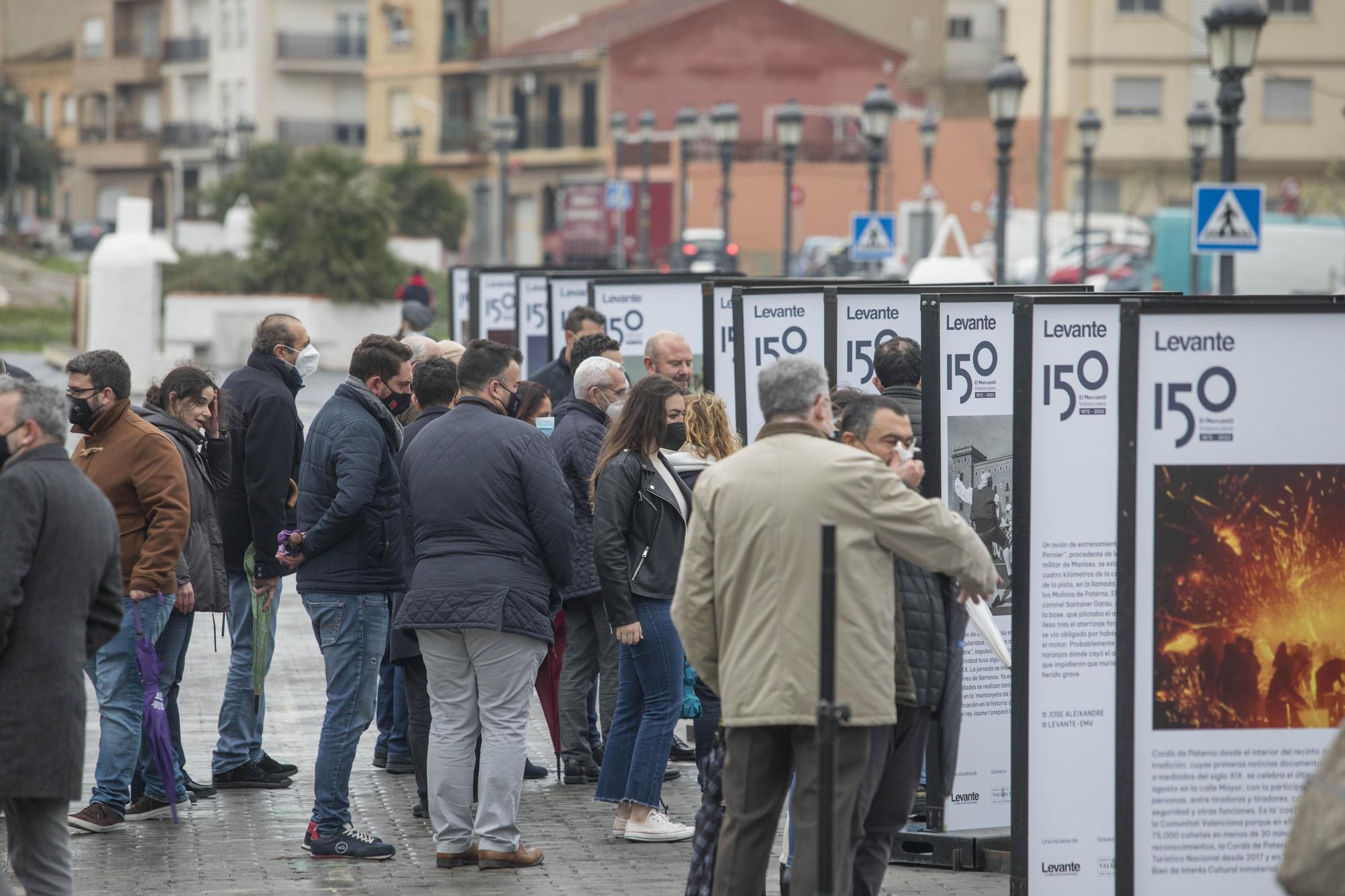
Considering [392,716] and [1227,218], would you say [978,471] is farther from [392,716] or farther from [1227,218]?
[1227,218]

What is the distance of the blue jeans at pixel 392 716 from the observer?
911cm

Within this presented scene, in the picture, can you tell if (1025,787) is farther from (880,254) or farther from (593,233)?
(593,233)

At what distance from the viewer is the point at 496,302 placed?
17.1 metres

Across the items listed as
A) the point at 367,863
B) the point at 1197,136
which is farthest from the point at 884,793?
the point at 1197,136

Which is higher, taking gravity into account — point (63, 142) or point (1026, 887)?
point (63, 142)

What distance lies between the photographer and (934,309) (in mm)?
6902

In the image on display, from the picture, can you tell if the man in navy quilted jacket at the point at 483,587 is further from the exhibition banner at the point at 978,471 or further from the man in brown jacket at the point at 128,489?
the exhibition banner at the point at 978,471

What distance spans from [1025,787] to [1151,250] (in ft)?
129

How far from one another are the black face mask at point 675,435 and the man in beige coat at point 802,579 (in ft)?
5.93

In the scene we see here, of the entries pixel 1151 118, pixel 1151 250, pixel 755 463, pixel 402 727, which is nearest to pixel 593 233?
pixel 1151 250

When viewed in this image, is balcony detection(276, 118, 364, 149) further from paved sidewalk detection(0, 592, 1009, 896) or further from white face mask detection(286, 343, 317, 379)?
paved sidewalk detection(0, 592, 1009, 896)

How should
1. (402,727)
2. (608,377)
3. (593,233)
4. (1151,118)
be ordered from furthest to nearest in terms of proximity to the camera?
1. (1151,118)
2. (593,233)
3. (402,727)
4. (608,377)

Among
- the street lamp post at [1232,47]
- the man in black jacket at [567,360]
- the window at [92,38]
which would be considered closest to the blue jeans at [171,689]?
the man in black jacket at [567,360]

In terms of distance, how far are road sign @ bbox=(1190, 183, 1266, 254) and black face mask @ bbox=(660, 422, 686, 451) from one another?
10.3 meters
